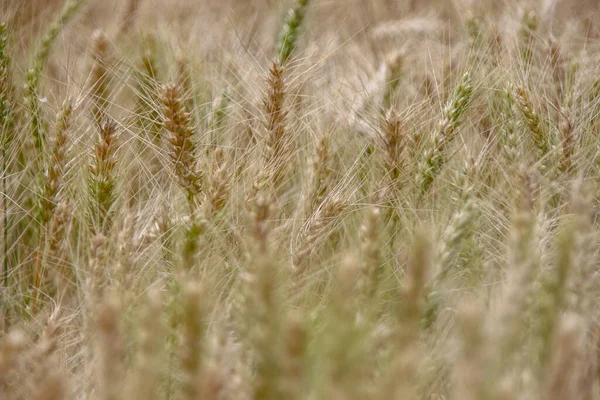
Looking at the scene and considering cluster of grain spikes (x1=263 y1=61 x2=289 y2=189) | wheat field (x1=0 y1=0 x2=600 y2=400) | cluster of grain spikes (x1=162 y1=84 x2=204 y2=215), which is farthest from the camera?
cluster of grain spikes (x1=263 y1=61 x2=289 y2=189)

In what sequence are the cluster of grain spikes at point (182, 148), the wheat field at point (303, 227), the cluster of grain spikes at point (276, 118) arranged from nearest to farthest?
the wheat field at point (303, 227), the cluster of grain spikes at point (182, 148), the cluster of grain spikes at point (276, 118)

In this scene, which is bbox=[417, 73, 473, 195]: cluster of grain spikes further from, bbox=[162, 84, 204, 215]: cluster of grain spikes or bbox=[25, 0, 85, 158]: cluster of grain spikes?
bbox=[25, 0, 85, 158]: cluster of grain spikes

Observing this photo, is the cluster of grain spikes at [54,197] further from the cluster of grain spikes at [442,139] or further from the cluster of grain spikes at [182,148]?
the cluster of grain spikes at [442,139]

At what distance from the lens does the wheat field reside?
725mm

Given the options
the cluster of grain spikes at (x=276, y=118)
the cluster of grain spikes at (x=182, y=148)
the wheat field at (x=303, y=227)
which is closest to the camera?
the wheat field at (x=303, y=227)

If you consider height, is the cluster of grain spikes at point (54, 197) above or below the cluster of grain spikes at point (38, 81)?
below

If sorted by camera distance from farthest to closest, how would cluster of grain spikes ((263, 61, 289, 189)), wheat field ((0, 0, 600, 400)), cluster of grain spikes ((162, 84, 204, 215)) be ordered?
cluster of grain spikes ((263, 61, 289, 189)) → cluster of grain spikes ((162, 84, 204, 215)) → wheat field ((0, 0, 600, 400))

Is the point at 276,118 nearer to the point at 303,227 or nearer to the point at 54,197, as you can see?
the point at 303,227

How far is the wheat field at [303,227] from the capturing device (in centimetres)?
73

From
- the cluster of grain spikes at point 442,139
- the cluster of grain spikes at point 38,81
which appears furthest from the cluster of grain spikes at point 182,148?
the cluster of grain spikes at point 442,139

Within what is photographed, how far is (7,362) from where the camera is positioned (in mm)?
810

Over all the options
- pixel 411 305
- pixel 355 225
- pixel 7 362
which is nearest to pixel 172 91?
pixel 355 225

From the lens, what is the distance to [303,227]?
48.3 inches

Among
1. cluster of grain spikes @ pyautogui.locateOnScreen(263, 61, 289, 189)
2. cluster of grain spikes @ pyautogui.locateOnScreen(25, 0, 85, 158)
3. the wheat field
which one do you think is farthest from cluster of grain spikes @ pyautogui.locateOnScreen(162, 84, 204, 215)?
cluster of grain spikes @ pyautogui.locateOnScreen(25, 0, 85, 158)
